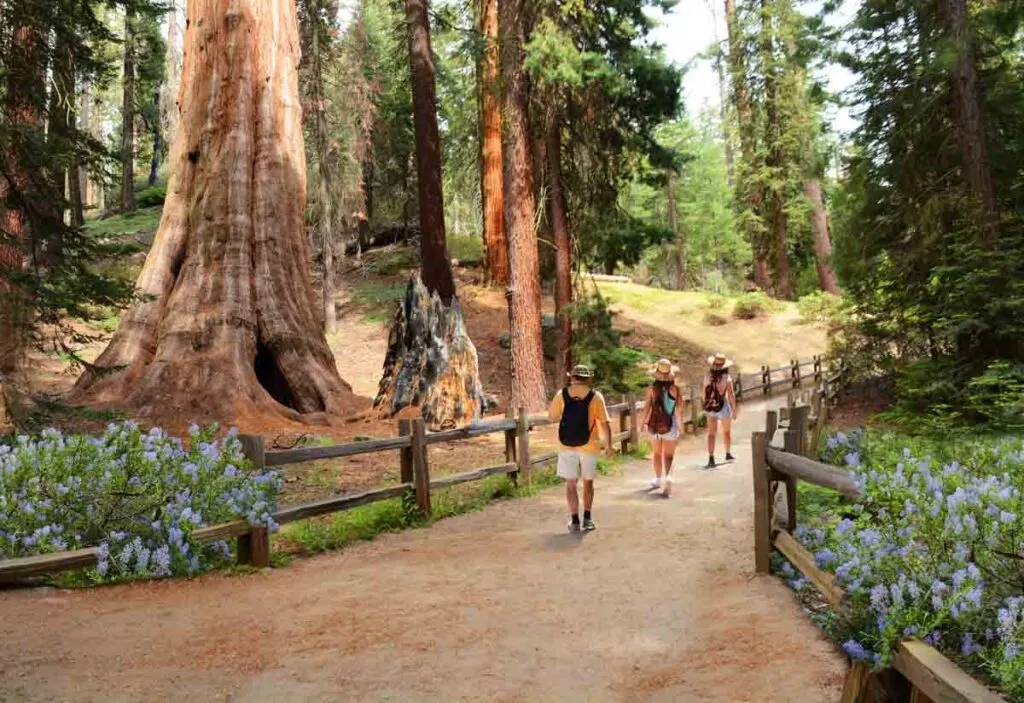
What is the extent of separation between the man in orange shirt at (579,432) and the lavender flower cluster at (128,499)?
9.77 feet

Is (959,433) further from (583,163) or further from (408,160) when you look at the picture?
(408,160)

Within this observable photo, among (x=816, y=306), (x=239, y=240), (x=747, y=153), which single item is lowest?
(x=816, y=306)

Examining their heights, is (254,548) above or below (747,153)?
below

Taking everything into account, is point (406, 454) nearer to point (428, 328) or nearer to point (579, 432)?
point (579, 432)

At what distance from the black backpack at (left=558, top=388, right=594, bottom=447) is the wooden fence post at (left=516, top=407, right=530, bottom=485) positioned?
3063mm

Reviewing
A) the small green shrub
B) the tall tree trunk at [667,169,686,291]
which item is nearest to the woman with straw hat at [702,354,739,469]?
the small green shrub

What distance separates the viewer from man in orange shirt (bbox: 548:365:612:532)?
8430 mm

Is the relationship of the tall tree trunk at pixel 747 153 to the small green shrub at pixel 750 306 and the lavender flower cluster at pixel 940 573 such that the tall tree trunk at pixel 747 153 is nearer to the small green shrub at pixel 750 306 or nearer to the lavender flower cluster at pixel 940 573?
the small green shrub at pixel 750 306

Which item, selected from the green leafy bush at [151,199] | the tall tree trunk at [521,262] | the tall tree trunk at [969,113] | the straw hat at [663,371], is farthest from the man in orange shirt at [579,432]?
the green leafy bush at [151,199]

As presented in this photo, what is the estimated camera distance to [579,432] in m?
8.47

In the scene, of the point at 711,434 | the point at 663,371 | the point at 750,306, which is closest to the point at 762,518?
the point at 663,371

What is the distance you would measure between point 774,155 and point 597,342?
20.1 m

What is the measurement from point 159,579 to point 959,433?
38.2 feet

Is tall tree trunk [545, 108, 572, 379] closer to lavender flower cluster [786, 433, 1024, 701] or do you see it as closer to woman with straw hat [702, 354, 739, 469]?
woman with straw hat [702, 354, 739, 469]
